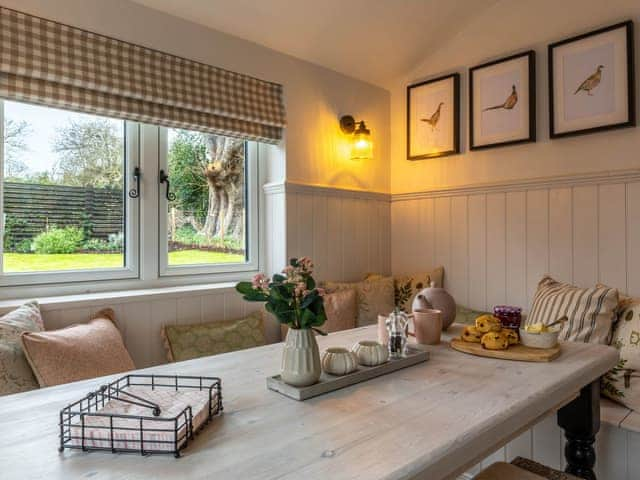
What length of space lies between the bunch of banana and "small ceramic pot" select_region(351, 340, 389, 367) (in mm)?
382

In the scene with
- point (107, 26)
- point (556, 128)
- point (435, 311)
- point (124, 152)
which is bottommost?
point (435, 311)

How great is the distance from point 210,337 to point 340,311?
76 cm

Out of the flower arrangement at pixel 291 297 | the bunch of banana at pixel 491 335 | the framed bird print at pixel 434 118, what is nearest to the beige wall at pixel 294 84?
the framed bird print at pixel 434 118

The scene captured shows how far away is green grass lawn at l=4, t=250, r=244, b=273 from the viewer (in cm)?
191

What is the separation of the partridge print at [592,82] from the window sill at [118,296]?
6.96 ft

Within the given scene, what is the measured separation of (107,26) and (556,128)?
2.29 metres

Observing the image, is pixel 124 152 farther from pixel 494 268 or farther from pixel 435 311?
pixel 494 268

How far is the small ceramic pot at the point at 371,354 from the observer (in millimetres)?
1188

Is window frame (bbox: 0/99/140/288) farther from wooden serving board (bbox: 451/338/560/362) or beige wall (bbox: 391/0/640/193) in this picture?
beige wall (bbox: 391/0/640/193)

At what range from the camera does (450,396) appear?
3.39 ft

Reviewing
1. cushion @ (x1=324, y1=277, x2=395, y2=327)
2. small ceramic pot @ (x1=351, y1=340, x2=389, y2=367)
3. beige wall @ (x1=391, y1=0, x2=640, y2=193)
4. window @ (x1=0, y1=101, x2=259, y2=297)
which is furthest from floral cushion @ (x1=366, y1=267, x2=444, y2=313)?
small ceramic pot @ (x1=351, y1=340, x2=389, y2=367)

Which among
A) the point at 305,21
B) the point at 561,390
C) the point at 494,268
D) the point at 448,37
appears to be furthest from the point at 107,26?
the point at 494,268

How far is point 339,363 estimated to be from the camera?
111cm

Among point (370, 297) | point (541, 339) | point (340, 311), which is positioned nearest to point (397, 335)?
point (541, 339)
